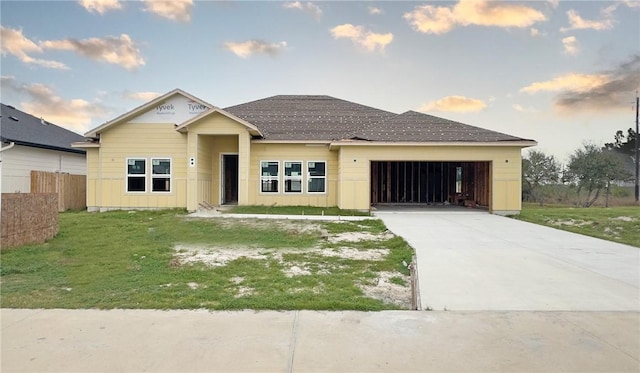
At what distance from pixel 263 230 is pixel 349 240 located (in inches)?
110

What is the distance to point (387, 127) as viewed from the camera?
17.8 m

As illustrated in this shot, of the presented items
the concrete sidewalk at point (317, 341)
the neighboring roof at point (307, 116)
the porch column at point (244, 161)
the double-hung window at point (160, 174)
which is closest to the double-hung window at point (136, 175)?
the double-hung window at point (160, 174)

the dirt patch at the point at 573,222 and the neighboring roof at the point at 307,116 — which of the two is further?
the neighboring roof at the point at 307,116

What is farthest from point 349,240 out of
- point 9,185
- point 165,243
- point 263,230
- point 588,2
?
point 9,185

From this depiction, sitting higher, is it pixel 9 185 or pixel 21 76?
pixel 21 76

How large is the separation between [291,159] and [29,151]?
12.5m

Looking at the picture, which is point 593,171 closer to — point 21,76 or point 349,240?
point 349,240

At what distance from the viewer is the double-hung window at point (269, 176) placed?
17734 millimetres

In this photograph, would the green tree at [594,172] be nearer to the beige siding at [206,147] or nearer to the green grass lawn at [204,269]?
the green grass lawn at [204,269]

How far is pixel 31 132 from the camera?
62.9ft

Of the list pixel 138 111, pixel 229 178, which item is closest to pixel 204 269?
pixel 138 111

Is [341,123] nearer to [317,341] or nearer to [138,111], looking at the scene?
[138,111]

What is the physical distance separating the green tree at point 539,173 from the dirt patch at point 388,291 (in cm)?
2511

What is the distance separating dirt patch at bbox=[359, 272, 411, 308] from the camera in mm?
4841
